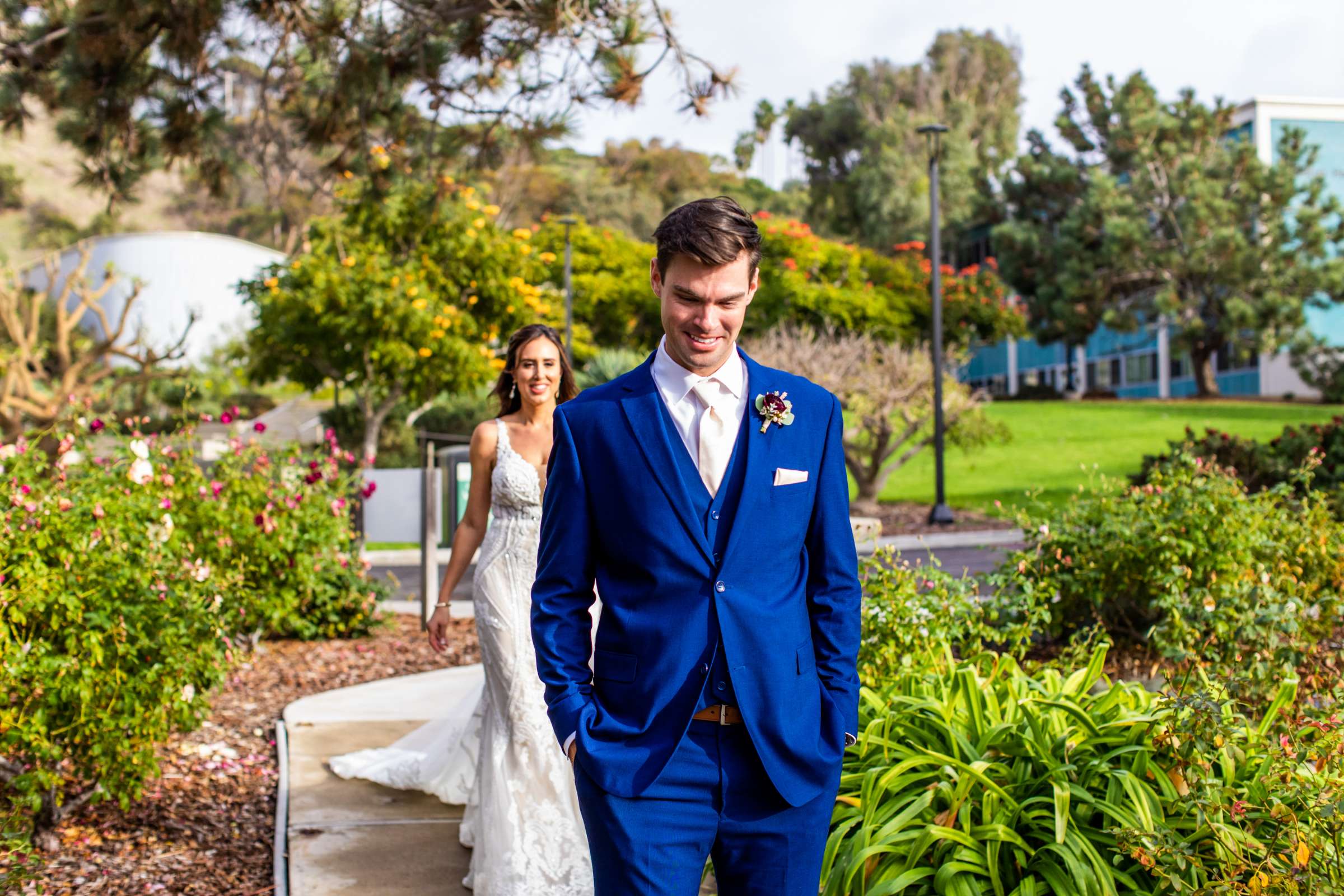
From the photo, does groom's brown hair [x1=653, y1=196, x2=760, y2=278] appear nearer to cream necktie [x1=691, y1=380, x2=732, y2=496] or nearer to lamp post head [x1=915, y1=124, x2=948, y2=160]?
cream necktie [x1=691, y1=380, x2=732, y2=496]

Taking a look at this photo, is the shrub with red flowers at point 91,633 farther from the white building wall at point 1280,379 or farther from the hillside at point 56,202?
the hillside at point 56,202

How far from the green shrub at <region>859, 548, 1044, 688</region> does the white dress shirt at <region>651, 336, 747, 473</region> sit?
8.18 feet

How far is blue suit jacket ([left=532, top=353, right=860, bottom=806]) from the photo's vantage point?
2.36m

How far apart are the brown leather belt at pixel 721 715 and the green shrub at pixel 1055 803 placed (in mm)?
1299

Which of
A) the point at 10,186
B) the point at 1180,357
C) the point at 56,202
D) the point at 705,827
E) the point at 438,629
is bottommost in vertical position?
the point at 705,827

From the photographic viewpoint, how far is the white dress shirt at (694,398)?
8.25 feet

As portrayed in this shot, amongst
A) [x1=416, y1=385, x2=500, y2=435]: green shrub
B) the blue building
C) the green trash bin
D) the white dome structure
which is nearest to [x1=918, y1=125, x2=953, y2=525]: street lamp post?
the green trash bin

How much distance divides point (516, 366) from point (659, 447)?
2723 mm

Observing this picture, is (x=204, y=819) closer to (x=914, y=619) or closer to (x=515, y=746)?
(x=515, y=746)

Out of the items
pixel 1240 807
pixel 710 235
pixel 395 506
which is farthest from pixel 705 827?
pixel 395 506

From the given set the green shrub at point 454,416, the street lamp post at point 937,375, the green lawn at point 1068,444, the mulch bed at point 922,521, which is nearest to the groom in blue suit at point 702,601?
the mulch bed at point 922,521

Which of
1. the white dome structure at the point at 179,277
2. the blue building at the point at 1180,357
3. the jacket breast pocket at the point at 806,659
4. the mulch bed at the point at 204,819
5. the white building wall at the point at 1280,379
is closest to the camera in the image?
the jacket breast pocket at the point at 806,659

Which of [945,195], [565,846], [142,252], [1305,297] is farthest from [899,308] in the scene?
[565,846]

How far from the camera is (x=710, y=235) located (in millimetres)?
2396
